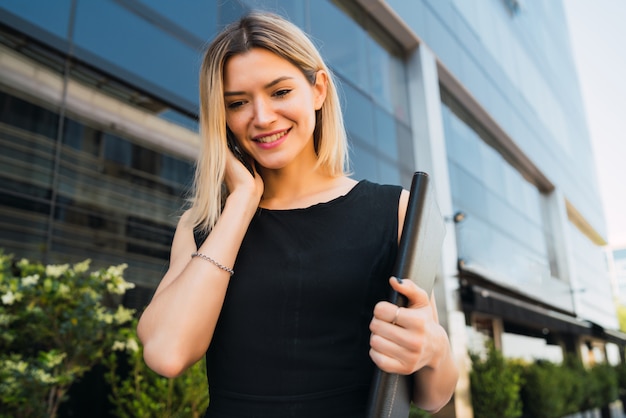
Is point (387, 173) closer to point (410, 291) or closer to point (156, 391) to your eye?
point (156, 391)

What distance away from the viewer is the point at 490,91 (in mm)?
13141

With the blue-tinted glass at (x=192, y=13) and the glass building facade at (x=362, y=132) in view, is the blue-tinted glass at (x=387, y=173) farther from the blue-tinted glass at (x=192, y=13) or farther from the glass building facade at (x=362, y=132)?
the blue-tinted glass at (x=192, y=13)

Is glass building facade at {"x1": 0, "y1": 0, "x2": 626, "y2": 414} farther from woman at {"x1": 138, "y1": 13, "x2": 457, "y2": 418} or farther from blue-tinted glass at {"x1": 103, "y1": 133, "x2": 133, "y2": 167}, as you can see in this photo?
woman at {"x1": 138, "y1": 13, "x2": 457, "y2": 418}

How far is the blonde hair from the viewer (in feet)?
3.38

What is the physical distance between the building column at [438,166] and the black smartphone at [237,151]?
7.87 metres

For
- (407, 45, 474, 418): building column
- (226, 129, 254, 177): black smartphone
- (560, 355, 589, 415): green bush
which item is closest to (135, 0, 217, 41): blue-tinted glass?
(226, 129, 254, 177): black smartphone

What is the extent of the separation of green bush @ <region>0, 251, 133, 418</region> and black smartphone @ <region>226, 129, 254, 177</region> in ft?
7.80

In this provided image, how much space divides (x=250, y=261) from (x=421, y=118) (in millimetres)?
9072

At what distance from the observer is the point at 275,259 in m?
1.02

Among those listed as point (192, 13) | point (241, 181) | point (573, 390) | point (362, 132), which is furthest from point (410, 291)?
point (573, 390)

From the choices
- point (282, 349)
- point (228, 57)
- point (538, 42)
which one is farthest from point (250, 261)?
point (538, 42)

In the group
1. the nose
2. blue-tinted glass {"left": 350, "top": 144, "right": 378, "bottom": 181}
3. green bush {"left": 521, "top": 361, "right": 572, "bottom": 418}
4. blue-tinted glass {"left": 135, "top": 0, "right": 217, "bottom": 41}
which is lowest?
green bush {"left": 521, "top": 361, "right": 572, "bottom": 418}

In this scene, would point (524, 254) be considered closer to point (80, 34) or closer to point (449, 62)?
point (449, 62)

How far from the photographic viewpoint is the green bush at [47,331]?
287 centimetres
